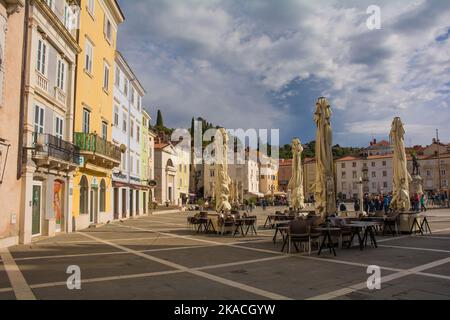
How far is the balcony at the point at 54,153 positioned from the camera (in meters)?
14.7

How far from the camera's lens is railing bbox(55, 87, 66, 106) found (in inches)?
701

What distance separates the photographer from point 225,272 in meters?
8.08

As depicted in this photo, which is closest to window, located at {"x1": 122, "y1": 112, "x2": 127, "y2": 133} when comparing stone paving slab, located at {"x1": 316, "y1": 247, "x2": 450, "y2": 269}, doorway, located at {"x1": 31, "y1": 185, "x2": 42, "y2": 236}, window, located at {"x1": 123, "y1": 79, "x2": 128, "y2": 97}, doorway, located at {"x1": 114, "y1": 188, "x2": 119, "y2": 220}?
window, located at {"x1": 123, "y1": 79, "x2": 128, "y2": 97}

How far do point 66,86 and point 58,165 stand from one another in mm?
4836

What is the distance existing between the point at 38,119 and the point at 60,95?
283cm

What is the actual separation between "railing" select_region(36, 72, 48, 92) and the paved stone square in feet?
24.0

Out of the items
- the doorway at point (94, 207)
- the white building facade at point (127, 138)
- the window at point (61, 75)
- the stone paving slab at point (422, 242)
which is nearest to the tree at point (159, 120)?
the white building facade at point (127, 138)

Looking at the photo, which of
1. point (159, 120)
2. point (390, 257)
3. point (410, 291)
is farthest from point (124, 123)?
point (159, 120)

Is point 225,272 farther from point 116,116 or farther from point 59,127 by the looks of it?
point 116,116

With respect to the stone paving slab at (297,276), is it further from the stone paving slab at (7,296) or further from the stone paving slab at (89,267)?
the stone paving slab at (7,296)

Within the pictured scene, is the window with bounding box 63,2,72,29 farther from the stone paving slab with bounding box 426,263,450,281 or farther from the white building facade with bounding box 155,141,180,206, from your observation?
the white building facade with bounding box 155,141,180,206

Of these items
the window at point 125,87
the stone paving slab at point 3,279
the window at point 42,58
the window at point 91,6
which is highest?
the window at point 91,6

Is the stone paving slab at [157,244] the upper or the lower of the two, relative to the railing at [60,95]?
lower
